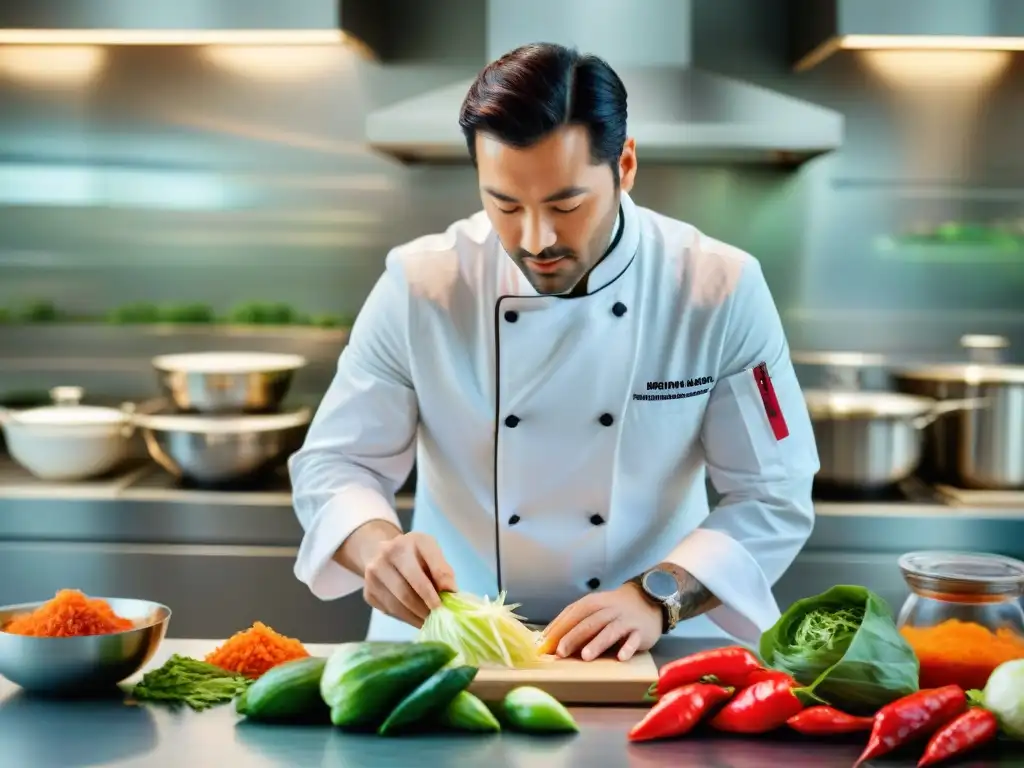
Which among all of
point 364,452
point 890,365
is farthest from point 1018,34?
point 364,452

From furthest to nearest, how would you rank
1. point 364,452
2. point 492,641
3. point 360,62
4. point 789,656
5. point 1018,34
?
point 360,62 < point 1018,34 < point 364,452 < point 492,641 < point 789,656

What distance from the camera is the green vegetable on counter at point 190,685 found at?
1636 millimetres

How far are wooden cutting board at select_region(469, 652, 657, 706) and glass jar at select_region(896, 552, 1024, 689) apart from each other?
35cm

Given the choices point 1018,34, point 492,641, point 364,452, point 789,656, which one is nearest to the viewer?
point 789,656

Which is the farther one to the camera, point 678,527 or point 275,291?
point 275,291

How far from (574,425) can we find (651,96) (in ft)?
4.76

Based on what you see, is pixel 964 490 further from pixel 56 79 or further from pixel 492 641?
pixel 56 79

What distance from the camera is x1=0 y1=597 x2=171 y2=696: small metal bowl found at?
162cm

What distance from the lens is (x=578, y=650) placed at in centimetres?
180

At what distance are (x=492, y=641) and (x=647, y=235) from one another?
895mm

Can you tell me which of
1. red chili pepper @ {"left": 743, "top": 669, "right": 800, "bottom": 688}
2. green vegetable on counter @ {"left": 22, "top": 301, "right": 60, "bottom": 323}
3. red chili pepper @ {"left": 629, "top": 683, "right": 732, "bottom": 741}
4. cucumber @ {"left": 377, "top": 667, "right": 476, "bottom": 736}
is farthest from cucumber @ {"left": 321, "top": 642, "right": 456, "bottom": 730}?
green vegetable on counter @ {"left": 22, "top": 301, "right": 60, "bottom": 323}

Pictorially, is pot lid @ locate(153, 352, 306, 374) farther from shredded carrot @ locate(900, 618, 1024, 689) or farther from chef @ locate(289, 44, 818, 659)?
shredded carrot @ locate(900, 618, 1024, 689)

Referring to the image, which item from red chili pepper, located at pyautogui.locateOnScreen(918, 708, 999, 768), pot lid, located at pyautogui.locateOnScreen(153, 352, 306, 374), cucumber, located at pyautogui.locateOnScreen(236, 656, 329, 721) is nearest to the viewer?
red chili pepper, located at pyautogui.locateOnScreen(918, 708, 999, 768)

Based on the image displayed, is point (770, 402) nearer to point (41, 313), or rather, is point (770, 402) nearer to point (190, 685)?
point (190, 685)
